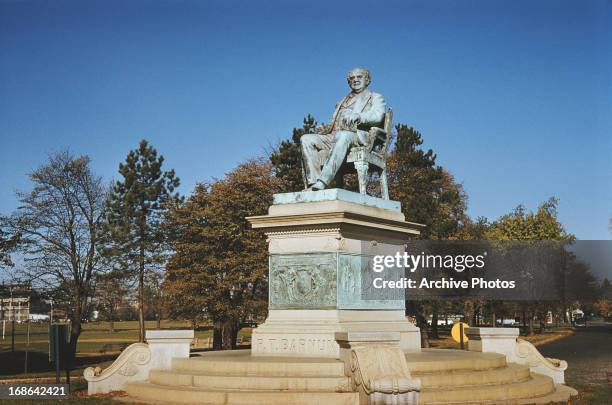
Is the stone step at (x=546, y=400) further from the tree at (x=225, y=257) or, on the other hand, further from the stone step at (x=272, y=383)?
the tree at (x=225, y=257)

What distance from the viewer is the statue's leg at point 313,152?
15938 millimetres

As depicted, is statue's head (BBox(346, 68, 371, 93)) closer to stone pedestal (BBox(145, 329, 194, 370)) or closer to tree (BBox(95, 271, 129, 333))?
stone pedestal (BBox(145, 329, 194, 370))

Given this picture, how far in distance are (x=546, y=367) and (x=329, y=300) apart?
5112 millimetres

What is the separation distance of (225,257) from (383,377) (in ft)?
86.3

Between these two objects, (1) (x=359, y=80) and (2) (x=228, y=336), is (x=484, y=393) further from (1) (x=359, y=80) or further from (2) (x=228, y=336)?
(2) (x=228, y=336)

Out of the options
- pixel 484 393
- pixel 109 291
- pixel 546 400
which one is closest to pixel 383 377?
pixel 484 393

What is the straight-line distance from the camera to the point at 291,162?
1535 inches

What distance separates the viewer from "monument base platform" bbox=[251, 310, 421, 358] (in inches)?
554

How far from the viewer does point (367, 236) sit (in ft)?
50.4

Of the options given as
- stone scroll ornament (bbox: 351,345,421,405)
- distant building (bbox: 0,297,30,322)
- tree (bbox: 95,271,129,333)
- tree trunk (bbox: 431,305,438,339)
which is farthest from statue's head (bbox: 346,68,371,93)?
tree trunk (bbox: 431,305,438,339)

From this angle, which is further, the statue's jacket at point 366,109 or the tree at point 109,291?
the tree at point 109,291

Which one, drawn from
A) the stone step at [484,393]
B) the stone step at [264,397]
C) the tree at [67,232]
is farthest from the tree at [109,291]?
the stone step at [484,393]

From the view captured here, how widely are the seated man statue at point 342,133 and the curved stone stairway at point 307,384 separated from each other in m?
4.15

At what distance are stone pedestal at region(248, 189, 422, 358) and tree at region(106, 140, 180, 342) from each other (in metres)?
24.2
